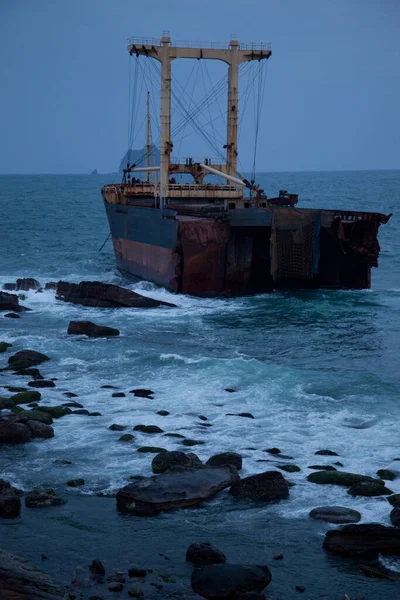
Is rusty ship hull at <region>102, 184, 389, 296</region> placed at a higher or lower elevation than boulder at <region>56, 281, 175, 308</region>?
higher

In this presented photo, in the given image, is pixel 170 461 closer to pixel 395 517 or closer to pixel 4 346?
pixel 395 517

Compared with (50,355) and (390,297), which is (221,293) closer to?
(390,297)

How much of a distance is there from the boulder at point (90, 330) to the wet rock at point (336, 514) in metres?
14.0

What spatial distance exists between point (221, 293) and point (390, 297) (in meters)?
7.41

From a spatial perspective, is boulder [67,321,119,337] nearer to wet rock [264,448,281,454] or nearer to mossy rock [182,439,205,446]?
mossy rock [182,439,205,446]

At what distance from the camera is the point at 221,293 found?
32281 mm

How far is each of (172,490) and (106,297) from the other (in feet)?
61.2

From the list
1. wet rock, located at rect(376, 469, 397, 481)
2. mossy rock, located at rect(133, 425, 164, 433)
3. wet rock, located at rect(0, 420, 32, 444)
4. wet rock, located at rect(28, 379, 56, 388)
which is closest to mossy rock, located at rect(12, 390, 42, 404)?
wet rock, located at rect(28, 379, 56, 388)

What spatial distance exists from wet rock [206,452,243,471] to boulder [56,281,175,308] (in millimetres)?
16619

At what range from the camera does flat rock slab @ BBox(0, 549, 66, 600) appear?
8.95m

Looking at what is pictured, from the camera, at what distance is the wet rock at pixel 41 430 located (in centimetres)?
1555

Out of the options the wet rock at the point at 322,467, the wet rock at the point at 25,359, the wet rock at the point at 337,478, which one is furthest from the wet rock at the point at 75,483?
the wet rock at the point at 25,359

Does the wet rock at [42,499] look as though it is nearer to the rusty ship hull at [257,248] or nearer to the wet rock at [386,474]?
the wet rock at [386,474]

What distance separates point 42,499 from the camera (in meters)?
12.5
